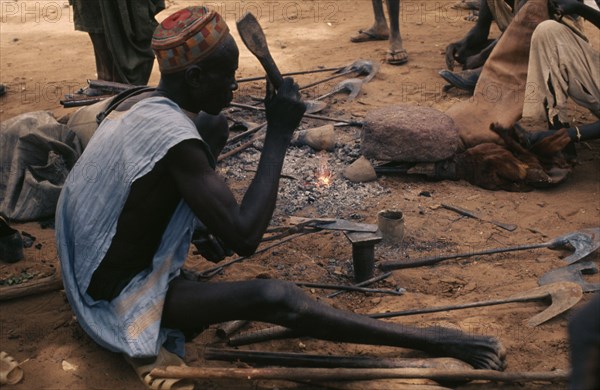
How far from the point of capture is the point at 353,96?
6.88 meters

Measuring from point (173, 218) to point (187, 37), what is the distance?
70 cm

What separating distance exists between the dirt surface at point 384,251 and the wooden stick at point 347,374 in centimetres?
7

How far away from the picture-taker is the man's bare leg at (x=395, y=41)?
7.70 meters

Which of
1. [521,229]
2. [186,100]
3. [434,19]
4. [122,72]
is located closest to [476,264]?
[521,229]

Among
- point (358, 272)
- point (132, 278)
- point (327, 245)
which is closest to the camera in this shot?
point (132, 278)

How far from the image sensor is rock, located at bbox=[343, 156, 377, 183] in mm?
5352

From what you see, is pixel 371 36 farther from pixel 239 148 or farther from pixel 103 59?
pixel 239 148

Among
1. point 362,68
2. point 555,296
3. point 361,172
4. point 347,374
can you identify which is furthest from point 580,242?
point 362,68

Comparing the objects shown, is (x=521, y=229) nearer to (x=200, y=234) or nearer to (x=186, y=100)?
(x=200, y=234)

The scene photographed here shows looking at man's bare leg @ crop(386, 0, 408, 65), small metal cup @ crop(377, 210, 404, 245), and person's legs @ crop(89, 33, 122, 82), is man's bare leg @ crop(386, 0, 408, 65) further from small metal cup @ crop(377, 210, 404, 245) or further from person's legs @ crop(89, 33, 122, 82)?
small metal cup @ crop(377, 210, 404, 245)

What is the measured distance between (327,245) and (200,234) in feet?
4.05

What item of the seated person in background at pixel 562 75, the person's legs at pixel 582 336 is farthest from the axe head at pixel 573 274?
the person's legs at pixel 582 336

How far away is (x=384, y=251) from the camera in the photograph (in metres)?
4.51

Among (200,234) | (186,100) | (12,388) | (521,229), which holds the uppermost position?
(186,100)
